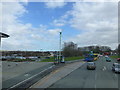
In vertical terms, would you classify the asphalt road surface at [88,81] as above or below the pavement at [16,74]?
below

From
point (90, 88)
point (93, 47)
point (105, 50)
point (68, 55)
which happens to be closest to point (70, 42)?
point (68, 55)

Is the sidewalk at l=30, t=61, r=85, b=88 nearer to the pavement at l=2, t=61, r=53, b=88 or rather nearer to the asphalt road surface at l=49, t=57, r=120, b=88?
the asphalt road surface at l=49, t=57, r=120, b=88

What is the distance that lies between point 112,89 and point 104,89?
0.65 meters

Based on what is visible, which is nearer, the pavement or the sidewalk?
the sidewalk

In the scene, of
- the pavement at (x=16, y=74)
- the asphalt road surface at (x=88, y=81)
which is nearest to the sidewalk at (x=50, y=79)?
the asphalt road surface at (x=88, y=81)

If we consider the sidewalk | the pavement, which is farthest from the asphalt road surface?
the pavement

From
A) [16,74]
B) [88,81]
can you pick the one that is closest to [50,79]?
[88,81]

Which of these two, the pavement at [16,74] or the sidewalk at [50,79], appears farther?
the pavement at [16,74]

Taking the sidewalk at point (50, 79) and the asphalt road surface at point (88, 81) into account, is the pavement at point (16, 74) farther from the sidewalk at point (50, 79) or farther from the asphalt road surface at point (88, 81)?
the asphalt road surface at point (88, 81)

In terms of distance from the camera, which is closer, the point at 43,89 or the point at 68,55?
the point at 43,89

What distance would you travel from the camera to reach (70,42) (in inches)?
4815

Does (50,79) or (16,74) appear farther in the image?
(16,74)

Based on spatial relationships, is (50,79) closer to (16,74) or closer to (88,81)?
(88,81)

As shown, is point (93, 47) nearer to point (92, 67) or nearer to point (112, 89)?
point (92, 67)
